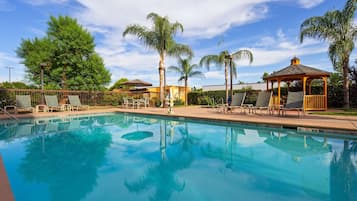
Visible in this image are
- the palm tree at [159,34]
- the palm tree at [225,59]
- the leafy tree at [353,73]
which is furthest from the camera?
the palm tree at [159,34]

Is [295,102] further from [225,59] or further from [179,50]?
[179,50]

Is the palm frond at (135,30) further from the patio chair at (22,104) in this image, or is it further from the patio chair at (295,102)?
the patio chair at (295,102)

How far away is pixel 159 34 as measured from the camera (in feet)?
47.9

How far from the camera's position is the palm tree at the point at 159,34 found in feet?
47.2

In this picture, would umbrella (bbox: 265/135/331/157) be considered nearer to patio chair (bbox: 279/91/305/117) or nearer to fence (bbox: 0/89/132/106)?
patio chair (bbox: 279/91/305/117)

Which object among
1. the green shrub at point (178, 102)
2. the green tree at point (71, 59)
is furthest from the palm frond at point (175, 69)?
the green tree at point (71, 59)

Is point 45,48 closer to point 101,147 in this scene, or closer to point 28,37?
point 28,37

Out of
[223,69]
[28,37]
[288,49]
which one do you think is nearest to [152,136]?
[223,69]

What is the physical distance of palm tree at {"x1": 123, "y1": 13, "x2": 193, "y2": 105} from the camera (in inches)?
566

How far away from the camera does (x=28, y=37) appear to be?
2217 cm

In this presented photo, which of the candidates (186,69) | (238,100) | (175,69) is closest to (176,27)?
(175,69)

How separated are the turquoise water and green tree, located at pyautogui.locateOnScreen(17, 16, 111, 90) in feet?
39.9

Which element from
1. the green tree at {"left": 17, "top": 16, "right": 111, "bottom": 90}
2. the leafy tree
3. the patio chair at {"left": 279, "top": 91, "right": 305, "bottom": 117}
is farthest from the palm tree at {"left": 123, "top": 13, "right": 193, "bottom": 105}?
the leafy tree

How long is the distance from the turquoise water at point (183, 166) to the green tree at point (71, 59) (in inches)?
478
